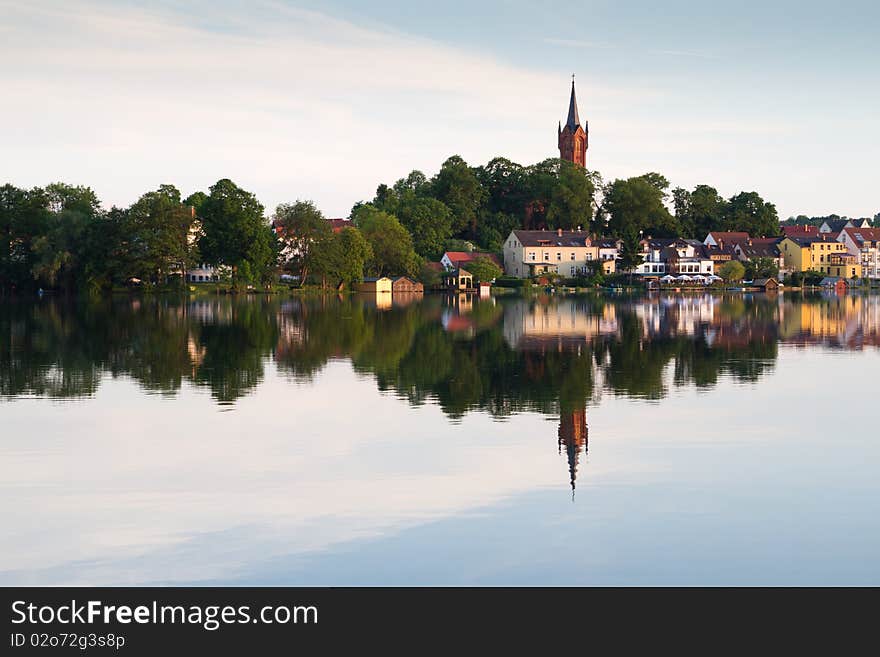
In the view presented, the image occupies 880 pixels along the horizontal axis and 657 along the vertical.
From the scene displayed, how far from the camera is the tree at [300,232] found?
99.1 m

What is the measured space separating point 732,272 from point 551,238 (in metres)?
22.3

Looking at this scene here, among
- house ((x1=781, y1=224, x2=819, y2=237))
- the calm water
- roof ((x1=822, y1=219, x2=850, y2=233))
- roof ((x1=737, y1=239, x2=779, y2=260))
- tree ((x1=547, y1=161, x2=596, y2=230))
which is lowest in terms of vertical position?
the calm water

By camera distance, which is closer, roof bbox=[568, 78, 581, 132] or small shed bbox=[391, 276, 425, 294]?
small shed bbox=[391, 276, 425, 294]

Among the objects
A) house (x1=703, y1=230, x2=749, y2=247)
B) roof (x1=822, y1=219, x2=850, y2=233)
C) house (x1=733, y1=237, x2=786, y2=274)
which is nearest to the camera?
house (x1=733, y1=237, x2=786, y2=274)

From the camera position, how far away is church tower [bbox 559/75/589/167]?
14975 cm

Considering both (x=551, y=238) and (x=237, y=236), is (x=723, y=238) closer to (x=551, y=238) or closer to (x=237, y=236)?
(x=551, y=238)

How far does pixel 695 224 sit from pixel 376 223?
2253 inches

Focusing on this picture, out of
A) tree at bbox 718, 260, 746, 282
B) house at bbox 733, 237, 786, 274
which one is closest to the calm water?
tree at bbox 718, 260, 746, 282

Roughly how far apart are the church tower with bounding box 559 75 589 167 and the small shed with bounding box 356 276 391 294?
5686 cm

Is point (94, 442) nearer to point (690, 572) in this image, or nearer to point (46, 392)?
point (46, 392)

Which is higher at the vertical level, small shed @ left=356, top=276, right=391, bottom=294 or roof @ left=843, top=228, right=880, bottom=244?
roof @ left=843, top=228, right=880, bottom=244

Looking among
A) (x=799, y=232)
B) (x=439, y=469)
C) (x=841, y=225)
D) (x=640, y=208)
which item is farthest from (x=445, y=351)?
(x=841, y=225)

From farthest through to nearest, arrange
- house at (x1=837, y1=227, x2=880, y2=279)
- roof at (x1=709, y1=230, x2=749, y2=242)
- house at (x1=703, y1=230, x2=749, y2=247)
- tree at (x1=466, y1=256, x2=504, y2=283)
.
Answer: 1. house at (x1=837, y1=227, x2=880, y2=279)
2. roof at (x1=709, y1=230, x2=749, y2=242)
3. house at (x1=703, y1=230, x2=749, y2=247)
4. tree at (x1=466, y1=256, x2=504, y2=283)

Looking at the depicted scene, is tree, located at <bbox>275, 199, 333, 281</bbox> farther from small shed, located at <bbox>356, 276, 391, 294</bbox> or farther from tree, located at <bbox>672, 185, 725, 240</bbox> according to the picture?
tree, located at <bbox>672, 185, 725, 240</bbox>
